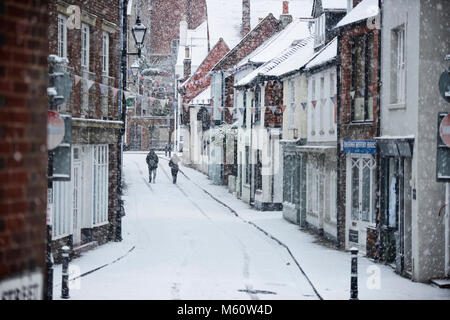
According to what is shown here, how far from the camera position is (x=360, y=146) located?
63.3ft

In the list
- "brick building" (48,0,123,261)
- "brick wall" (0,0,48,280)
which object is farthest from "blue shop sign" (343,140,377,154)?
"brick wall" (0,0,48,280)

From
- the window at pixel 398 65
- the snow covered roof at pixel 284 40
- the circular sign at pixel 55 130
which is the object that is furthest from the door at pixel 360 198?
the snow covered roof at pixel 284 40

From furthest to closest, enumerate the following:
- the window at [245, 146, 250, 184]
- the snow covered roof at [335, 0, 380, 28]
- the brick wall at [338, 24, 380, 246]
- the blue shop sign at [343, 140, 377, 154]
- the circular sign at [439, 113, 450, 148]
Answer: the window at [245, 146, 250, 184] → the brick wall at [338, 24, 380, 246] → the snow covered roof at [335, 0, 380, 28] → the blue shop sign at [343, 140, 377, 154] → the circular sign at [439, 113, 450, 148]

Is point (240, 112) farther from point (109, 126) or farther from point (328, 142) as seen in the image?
point (109, 126)

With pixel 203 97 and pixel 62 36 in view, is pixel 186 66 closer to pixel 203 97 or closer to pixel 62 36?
pixel 203 97

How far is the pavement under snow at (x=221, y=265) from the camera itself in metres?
14.2

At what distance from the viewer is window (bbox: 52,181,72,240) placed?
700 inches

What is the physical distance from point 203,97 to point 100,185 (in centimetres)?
3858

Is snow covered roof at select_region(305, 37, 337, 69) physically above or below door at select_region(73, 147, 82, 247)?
above

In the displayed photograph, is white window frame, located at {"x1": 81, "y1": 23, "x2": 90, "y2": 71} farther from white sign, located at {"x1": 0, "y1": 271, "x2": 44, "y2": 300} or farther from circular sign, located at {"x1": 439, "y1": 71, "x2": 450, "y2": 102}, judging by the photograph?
white sign, located at {"x1": 0, "y1": 271, "x2": 44, "y2": 300}

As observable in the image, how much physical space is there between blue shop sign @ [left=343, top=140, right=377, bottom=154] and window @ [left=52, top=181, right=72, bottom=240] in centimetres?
722

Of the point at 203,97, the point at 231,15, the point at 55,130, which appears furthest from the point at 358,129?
the point at 231,15
